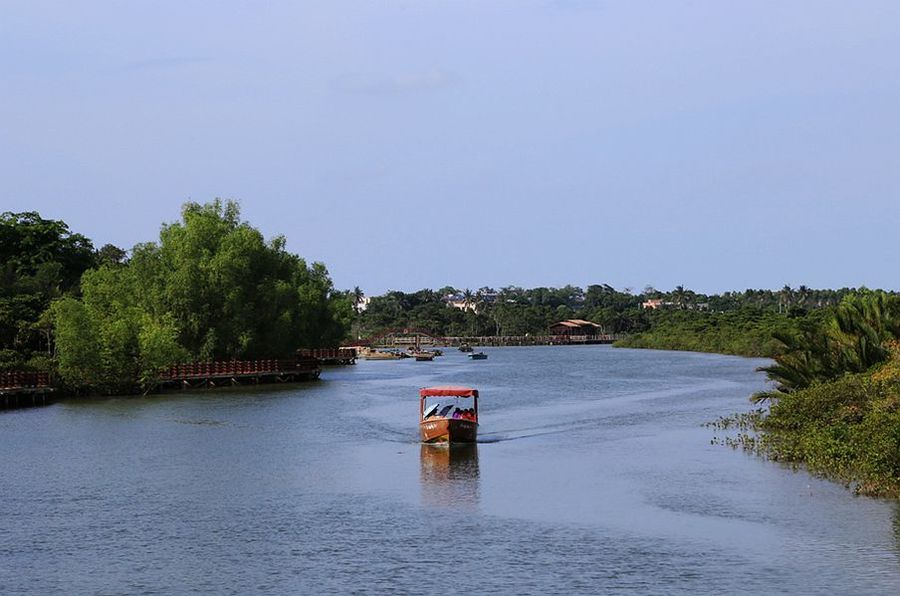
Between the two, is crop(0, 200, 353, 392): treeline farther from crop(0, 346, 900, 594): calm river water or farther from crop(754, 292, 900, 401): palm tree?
crop(754, 292, 900, 401): palm tree

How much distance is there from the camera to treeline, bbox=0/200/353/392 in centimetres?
8712

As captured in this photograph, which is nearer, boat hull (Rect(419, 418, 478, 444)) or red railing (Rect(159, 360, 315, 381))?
boat hull (Rect(419, 418, 478, 444))

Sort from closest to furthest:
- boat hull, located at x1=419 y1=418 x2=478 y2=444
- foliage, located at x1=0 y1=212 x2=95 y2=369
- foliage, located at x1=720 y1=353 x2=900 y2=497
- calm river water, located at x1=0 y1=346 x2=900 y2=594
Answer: calm river water, located at x1=0 y1=346 x2=900 y2=594 → foliage, located at x1=720 y1=353 x2=900 y2=497 → boat hull, located at x1=419 y1=418 x2=478 y2=444 → foliage, located at x1=0 y1=212 x2=95 y2=369

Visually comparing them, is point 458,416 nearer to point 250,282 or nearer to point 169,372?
point 169,372

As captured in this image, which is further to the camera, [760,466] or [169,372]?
[169,372]

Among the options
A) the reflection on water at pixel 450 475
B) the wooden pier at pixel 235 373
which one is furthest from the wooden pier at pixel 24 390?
the reflection on water at pixel 450 475

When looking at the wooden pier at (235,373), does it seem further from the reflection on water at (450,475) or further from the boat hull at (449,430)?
the reflection on water at (450,475)

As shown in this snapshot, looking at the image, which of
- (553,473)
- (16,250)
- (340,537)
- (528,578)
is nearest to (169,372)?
Answer: (16,250)

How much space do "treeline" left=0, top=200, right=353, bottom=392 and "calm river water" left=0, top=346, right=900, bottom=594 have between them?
2009 cm

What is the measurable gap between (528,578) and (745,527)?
8667 millimetres

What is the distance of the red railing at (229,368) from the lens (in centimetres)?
9619

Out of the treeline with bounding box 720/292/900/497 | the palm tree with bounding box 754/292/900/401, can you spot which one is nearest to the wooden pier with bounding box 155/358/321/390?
the treeline with bounding box 720/292/900/497

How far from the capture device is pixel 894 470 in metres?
37.4

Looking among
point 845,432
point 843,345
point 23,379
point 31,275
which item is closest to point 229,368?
point 23,379
